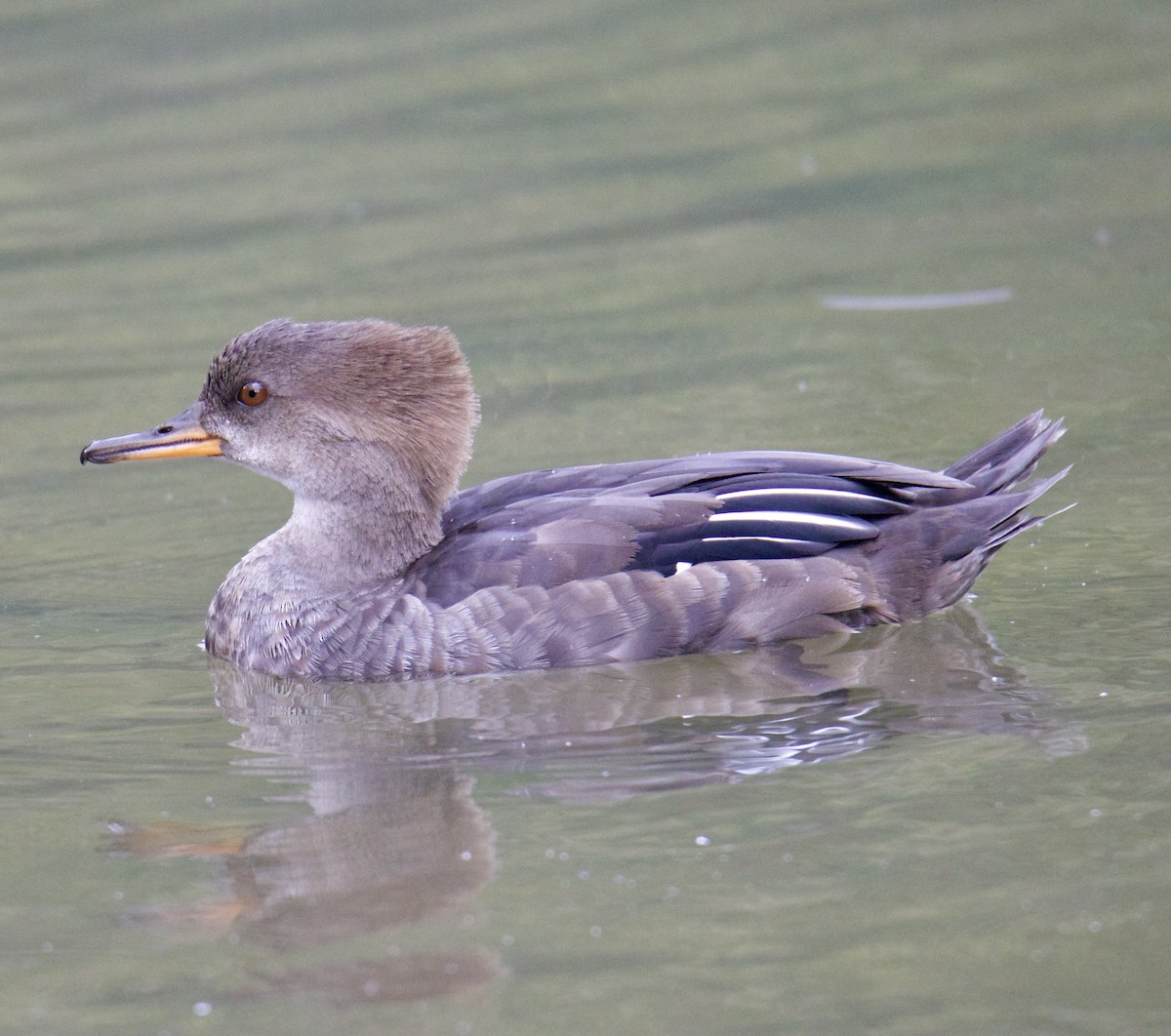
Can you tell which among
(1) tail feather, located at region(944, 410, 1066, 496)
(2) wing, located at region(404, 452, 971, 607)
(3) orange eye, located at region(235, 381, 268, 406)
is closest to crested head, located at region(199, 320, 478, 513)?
(3) orange eye, located at region(235, 381, 268, 406)

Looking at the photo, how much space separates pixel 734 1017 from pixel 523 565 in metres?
2.52

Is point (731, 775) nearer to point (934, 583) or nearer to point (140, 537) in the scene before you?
point (934, 583)

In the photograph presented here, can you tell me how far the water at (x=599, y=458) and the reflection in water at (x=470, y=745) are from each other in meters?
0.02

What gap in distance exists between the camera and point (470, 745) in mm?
6043

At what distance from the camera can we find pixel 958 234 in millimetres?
11305

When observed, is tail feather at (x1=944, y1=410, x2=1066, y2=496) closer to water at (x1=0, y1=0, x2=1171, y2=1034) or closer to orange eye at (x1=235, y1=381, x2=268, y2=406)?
water at (x1=0, y1=0, x2=1171, y2=1034)

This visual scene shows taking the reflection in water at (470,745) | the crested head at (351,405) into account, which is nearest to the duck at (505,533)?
the crested head at (351,405)

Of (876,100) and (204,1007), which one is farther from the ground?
(876,100)

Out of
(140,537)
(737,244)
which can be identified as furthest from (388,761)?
(737,244)

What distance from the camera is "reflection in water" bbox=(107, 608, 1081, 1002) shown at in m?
4.90

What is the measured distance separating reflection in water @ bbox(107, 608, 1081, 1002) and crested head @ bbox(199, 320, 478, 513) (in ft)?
2.62

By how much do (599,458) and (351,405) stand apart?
191 centimetres

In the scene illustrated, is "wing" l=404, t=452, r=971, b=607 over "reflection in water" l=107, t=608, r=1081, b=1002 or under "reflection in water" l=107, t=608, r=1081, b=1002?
over

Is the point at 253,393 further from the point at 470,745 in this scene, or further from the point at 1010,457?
the point at 1010,457
